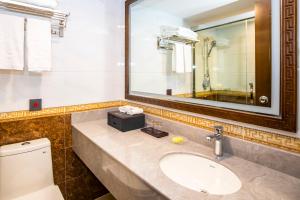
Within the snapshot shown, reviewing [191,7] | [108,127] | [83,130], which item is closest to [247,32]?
[191,7]

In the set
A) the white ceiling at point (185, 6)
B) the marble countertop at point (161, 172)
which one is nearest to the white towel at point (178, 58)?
A: the white ceiling at point (185, 6)

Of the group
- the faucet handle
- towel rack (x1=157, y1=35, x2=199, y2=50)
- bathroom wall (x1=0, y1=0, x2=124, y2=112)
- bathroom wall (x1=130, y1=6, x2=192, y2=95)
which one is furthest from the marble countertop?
towel rack (x1=157, y1=35, x2=199, y2=50)

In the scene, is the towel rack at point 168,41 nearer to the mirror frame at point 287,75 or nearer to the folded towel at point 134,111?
the folded towel at point 134,111

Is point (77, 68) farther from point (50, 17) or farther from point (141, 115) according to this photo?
point (141, 115)

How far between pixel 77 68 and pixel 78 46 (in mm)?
190

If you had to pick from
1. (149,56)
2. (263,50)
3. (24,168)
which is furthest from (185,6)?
(24,168)

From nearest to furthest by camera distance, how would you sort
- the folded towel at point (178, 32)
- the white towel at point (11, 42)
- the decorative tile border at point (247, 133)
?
the decorative tile border at point (247, 133) < the white towel at point (11, 42) < the folded towel at point (178, 32)

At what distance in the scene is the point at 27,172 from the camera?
1337 millimetres

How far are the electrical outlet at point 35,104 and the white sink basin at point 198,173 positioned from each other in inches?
42.0

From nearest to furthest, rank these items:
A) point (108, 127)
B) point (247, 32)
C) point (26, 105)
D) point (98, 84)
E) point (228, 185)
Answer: point (228, 185)
point (247, 32)
point (26, 105)
point (108, 127)
point (98, 84)

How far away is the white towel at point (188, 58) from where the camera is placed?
1.47 meters

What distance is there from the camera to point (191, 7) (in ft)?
4.82

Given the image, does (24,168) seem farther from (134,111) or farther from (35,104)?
(134,111)

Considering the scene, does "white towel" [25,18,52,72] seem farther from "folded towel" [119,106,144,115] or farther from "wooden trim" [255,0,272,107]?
"wooden trim" [255,0,272,107]
